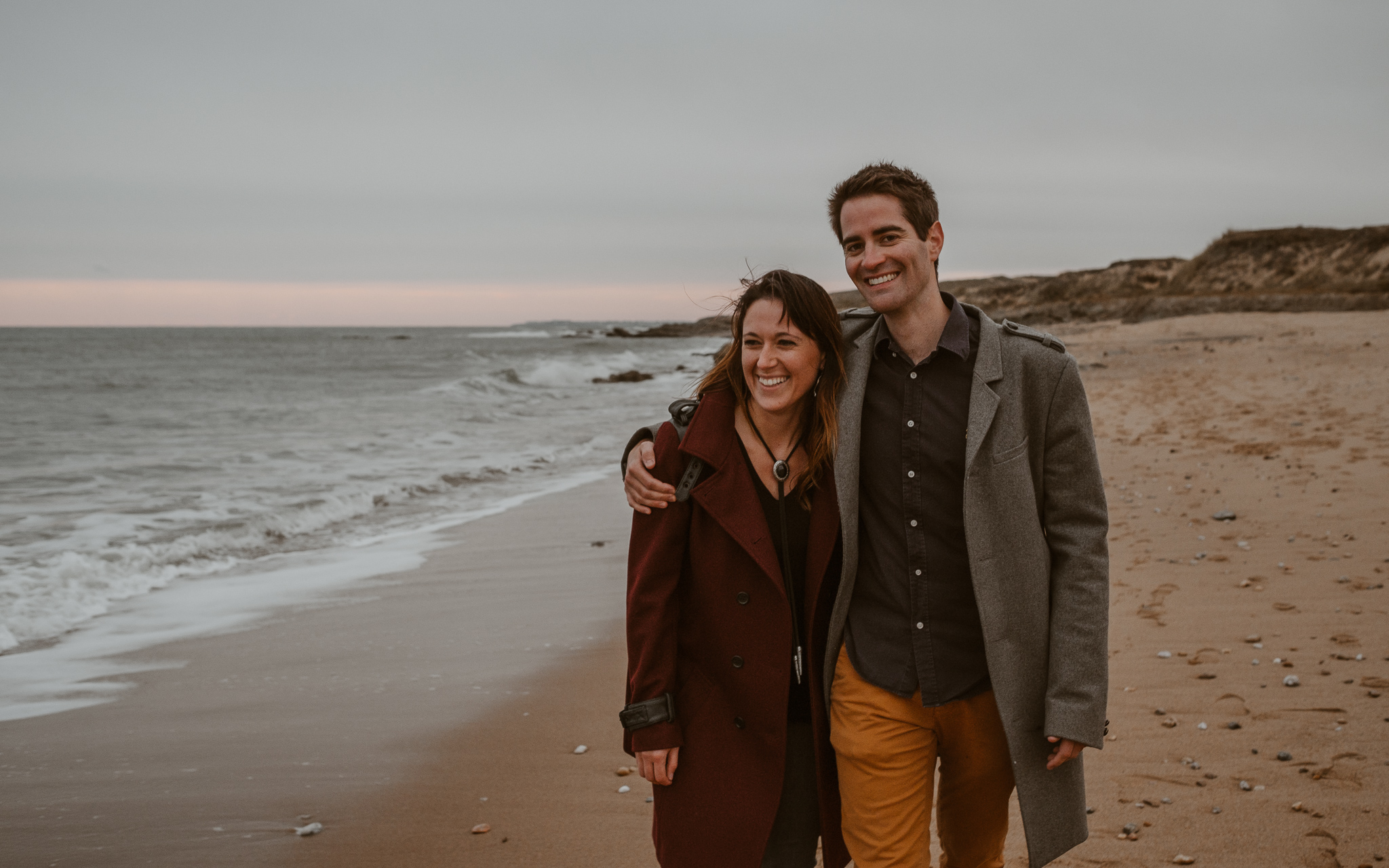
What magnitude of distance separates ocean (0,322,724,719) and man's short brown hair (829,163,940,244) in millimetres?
939

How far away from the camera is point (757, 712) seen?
7.77 feet

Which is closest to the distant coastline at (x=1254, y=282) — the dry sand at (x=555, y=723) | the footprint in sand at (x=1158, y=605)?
the dry sand at (x=555, y=723)

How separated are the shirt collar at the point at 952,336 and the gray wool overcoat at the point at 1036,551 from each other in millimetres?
57

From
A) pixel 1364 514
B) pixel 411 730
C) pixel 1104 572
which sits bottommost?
pixel 411 730

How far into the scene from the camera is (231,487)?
1158 centimetres

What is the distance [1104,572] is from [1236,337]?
24274 mm

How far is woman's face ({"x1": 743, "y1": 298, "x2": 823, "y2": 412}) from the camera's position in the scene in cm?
234

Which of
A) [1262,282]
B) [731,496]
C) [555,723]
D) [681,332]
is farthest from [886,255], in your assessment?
[681,332]

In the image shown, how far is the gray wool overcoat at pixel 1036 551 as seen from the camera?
7.24 feet

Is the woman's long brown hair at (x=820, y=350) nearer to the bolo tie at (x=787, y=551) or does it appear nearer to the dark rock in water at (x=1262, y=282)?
the bolo tie at (x=787, y=551)

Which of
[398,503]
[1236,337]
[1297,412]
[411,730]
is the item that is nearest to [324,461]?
[398,503]

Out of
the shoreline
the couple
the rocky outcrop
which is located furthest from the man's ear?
the rocky outcrop

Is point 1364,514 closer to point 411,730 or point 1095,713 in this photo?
point 1095,713

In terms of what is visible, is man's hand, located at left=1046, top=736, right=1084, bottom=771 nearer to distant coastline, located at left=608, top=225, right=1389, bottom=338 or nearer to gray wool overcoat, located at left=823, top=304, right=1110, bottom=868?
gray wool overcoat, located at left=823, top=304, right=1110, bottom=868
